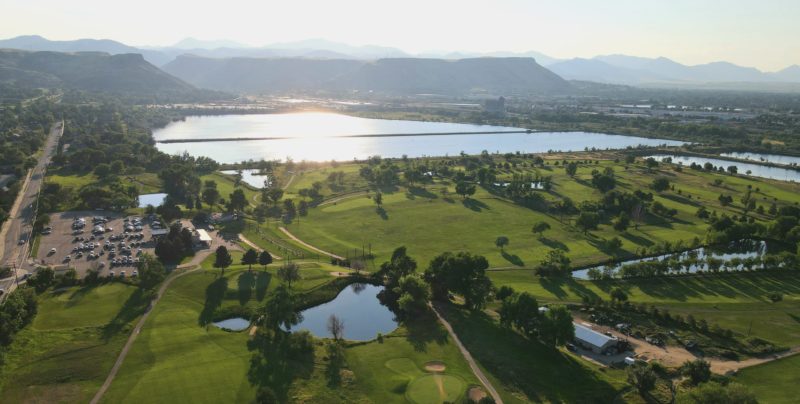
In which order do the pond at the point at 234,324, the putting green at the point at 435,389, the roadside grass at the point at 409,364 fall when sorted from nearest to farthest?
the putting green at the point at 435,389 < the roadside grass at the point at 409,364 < the pond at the point at 234,324

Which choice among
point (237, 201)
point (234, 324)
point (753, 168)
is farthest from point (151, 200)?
point (753, 168)

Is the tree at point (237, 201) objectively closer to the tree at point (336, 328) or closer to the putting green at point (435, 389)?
the tree at point (336, 328)

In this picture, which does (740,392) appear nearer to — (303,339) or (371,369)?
(371,369)

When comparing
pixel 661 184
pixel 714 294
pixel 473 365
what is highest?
pixel 661 184

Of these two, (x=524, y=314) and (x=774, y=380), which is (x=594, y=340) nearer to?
(x=524, y=314)

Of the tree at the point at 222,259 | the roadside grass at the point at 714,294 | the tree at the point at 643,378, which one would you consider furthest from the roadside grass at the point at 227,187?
the tree at the point at 643,378

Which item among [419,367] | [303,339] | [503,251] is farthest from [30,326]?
[503,251]
